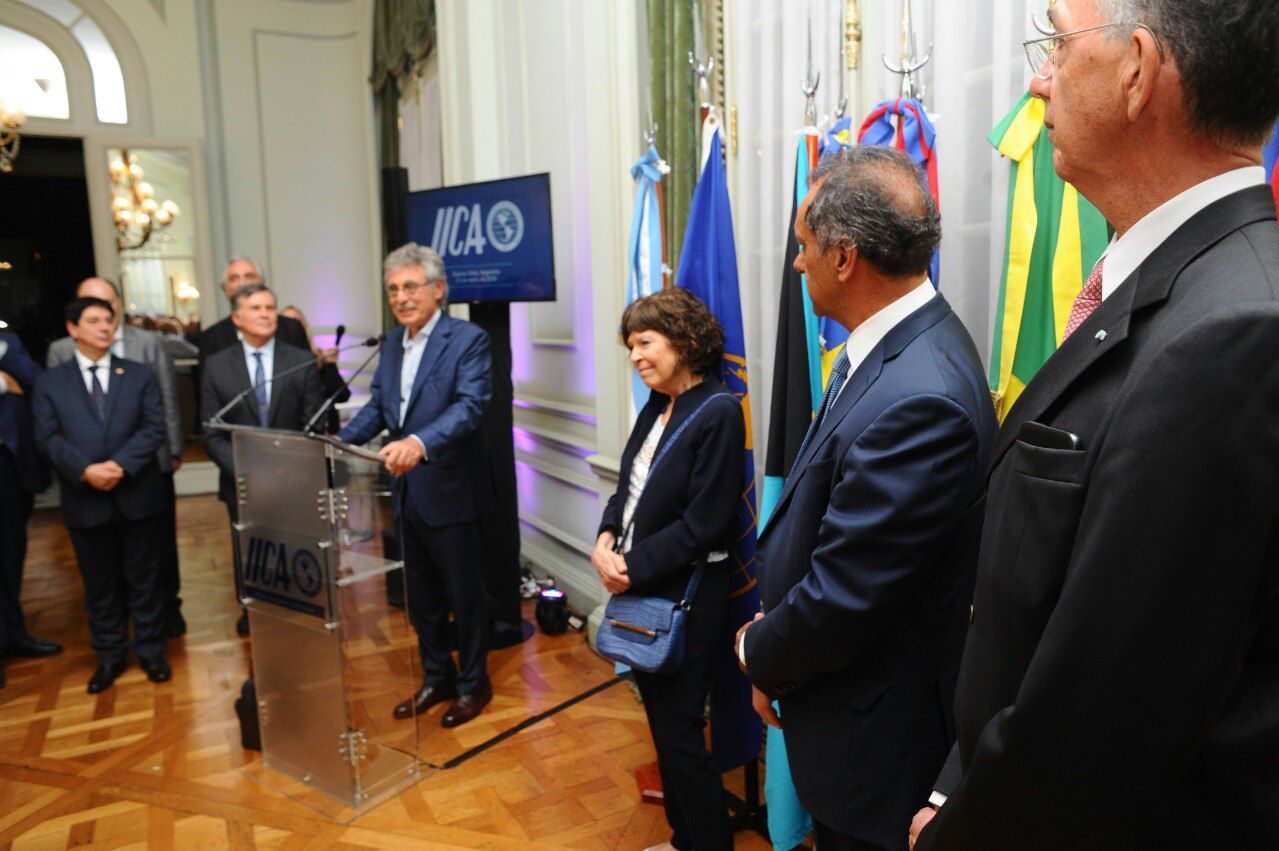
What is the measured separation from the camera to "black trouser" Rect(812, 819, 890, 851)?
1271 millimetres

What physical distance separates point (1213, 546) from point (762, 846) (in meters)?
1.96

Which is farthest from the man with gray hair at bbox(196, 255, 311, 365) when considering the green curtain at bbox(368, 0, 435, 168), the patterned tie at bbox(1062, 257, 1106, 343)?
the patterned tie at bbox(1062, 257, 1106, 343)

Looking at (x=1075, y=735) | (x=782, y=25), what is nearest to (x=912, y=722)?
(x=1075, y=735)

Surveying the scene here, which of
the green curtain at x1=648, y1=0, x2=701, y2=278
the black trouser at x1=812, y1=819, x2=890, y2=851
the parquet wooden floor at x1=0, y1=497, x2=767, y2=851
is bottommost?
the parquet wooden floor at x1=0, y1=497, x2=767, y2=851

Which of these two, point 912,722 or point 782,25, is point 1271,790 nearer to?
point 912,722

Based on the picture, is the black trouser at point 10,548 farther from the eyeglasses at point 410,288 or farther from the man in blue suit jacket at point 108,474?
the eyeglasses at point 410,288

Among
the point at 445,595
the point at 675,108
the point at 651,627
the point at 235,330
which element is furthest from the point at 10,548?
the point at 675,108

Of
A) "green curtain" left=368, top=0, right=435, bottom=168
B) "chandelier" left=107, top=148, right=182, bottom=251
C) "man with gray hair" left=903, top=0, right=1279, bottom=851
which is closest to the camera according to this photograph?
"man with gray hair" left=903, top=0, right=1279, bottom=851

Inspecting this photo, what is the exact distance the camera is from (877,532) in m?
1.16

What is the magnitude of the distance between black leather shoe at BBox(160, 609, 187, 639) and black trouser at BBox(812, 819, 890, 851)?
3.44 metres

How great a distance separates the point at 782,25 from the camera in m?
2.39

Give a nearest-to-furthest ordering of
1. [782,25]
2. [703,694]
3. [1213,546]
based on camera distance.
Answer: [1213,546] < [703,694] < [782,25]

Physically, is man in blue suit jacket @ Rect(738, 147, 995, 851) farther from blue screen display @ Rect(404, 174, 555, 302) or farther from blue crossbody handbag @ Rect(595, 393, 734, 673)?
blue screen display @ Rect(404, 174, 555, 302)

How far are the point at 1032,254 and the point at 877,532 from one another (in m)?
0.75
